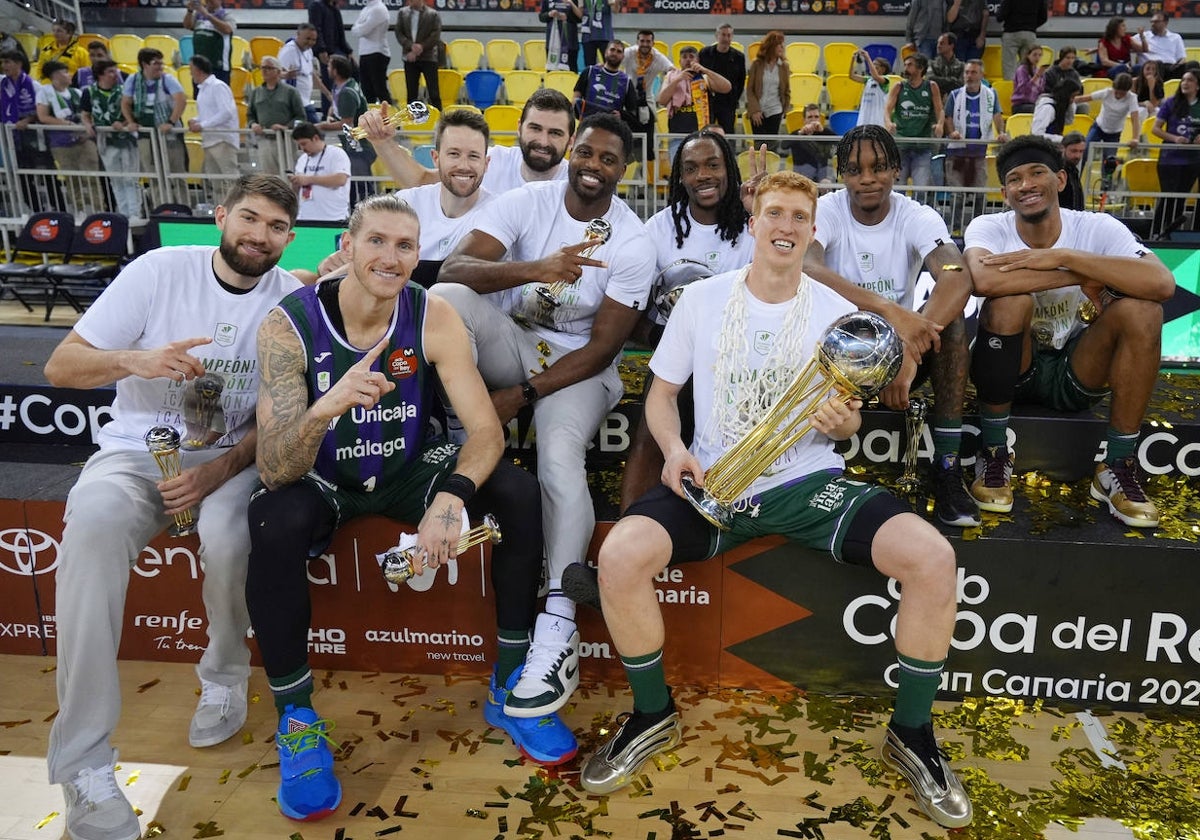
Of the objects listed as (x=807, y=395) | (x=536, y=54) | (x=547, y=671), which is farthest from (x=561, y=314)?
(x=536, y=54)

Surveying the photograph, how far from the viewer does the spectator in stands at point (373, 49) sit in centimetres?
984

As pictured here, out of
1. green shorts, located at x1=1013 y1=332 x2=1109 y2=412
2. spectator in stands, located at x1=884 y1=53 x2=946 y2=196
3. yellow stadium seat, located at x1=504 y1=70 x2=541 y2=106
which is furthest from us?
yellow stadium seat, located at x1=504 y1=70 x2=541 y2=106

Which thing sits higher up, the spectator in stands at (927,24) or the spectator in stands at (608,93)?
the spectator in stands at (927,24)

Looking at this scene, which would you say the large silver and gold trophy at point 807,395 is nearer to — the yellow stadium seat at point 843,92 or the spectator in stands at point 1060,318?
the spectator in stands at point 1060,318

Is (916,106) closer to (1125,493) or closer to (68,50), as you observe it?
(1125,493)

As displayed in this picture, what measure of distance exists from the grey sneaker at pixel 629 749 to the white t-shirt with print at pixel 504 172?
105 inches

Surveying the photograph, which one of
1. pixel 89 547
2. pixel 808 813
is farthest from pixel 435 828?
pixel 89 547

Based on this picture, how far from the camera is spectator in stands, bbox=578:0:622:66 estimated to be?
997 cm

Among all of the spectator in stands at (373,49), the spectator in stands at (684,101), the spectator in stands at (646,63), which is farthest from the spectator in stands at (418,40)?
the spectator in stands at (684,101)

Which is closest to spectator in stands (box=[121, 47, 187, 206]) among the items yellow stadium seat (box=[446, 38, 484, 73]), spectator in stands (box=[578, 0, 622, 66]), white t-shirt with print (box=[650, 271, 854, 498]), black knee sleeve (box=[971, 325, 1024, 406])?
spectator in stands (box=[578, 0, 622, 66])

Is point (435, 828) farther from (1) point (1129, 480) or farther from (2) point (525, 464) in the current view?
(1) point (1129, 480)

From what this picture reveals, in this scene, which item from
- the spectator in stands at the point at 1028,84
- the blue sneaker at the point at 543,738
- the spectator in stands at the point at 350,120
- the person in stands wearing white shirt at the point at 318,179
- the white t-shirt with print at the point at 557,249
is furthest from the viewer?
the spectator in stands at the point at 1028,84

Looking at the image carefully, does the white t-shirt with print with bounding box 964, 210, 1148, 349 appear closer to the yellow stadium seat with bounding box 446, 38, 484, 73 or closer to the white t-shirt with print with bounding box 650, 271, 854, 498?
the white t-shirt with print with bounding box 650, 271, 854, 498

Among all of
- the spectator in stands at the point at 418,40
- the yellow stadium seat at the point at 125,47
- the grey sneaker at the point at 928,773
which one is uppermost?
the yellow stadium seat at the point at 125,47
